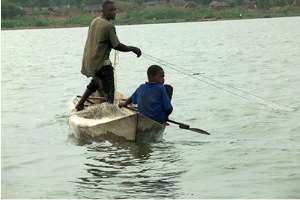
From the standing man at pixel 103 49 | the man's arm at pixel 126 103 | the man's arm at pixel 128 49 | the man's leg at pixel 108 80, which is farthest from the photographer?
the man's leg at pixel 108 80

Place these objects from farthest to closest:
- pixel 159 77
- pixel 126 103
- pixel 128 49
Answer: pixel 128 49
pixel 126 103
pixel 159 77

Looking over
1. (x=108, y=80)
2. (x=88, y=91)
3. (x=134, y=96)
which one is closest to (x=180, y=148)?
(x=134, y=96)

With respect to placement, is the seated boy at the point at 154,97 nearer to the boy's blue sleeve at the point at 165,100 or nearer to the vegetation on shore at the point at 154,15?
the boy's blue sleeve at the point at 165,100

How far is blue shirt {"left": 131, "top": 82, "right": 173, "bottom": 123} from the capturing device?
31.0 feet

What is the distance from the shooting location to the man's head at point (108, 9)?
10172 millimetres

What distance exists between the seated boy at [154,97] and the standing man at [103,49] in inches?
33.6

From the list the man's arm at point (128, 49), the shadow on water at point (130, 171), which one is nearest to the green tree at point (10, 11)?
the man's arm at point (128, 49)

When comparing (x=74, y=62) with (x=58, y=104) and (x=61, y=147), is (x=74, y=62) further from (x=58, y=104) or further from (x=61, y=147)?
(x=61, y=147)

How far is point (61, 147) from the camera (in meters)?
10.2

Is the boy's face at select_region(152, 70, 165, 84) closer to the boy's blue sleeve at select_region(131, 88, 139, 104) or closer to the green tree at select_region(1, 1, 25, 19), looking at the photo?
the boy's blue sleeve at select_region(131, 88, 139, 104)

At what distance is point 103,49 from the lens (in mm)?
10445

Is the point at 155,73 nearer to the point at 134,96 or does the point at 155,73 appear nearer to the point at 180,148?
the point at 134,96

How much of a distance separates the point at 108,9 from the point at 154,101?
5.47 feet

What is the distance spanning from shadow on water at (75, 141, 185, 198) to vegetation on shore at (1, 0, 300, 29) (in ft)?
211
